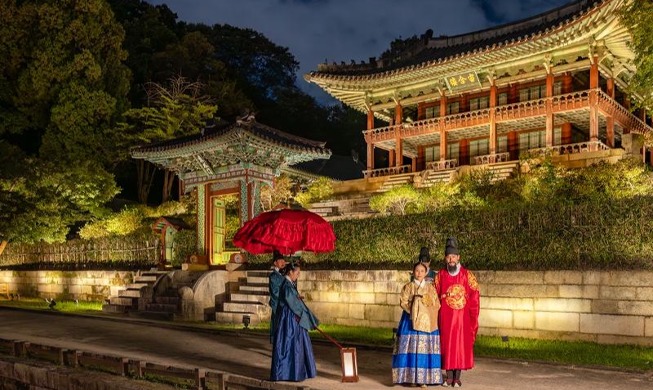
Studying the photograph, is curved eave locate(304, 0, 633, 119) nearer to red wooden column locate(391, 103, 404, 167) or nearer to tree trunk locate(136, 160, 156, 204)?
red wooden column locate(391, 103, 404, 167)

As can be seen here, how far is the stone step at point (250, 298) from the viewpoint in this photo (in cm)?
1670

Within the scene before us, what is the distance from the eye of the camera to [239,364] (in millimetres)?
10750

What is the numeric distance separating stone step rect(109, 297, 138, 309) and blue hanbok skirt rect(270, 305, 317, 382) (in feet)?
40.7

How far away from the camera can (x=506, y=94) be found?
2994 cm

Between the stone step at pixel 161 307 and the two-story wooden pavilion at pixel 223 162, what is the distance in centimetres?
207

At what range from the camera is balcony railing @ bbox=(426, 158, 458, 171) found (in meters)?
28.6

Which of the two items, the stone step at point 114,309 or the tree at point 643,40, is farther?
the stone step at point 114,309

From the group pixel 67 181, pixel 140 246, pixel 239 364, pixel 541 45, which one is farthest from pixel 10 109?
pixel 239 364

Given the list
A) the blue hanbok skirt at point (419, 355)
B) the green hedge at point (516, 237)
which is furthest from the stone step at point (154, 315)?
Answer: the blue hanbok skirt at point (419, 355)

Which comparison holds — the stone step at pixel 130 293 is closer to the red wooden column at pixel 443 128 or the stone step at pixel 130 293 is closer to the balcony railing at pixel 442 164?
the balcony railing at pixel 442 164

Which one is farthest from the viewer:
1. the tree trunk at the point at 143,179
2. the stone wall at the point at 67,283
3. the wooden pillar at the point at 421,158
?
the tree trunk at the point at 143,179

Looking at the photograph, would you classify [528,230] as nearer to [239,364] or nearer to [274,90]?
[239,364]

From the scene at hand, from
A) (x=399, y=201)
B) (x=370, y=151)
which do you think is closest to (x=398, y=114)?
(x=370, y=151)

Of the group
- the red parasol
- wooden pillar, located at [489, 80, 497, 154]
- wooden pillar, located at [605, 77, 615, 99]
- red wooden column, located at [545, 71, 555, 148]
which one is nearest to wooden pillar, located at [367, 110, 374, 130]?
wooden pillar, located at [489, 80, 497, 154]
